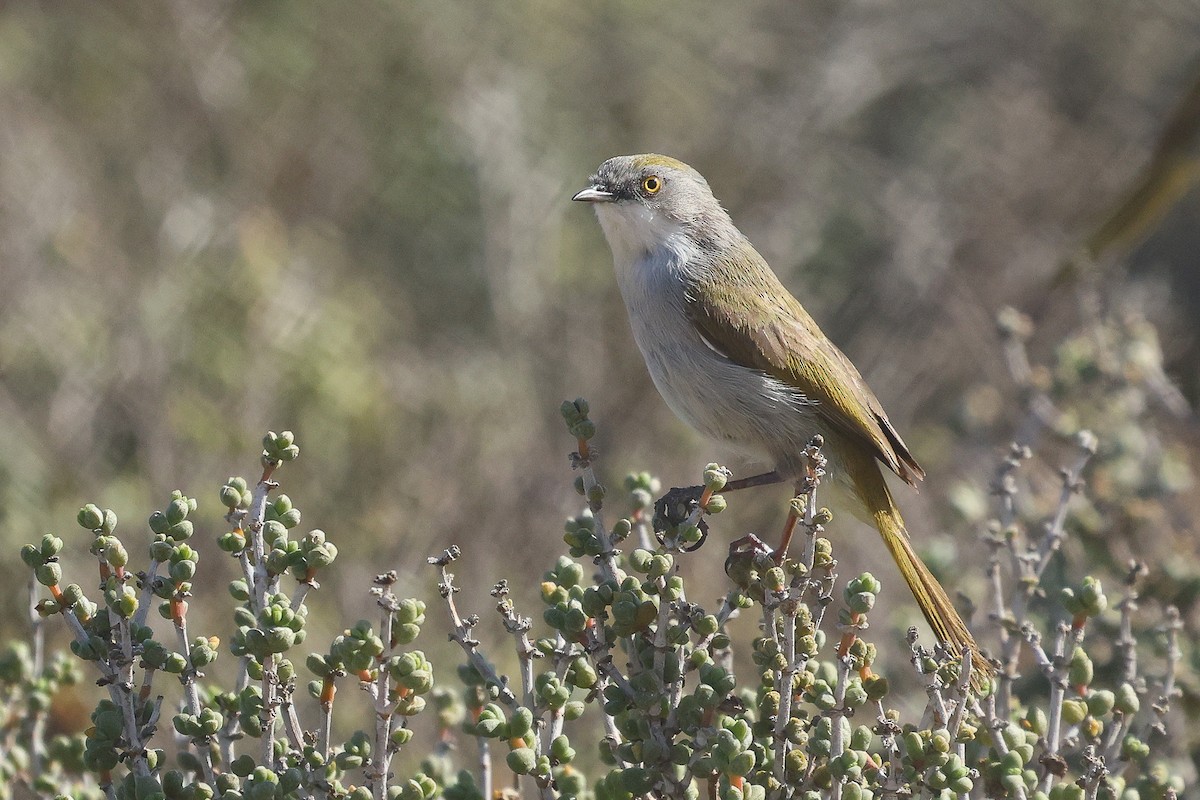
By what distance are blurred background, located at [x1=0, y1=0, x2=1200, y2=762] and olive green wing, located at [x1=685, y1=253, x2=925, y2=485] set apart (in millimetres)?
279

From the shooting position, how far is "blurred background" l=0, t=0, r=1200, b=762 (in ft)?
15.3

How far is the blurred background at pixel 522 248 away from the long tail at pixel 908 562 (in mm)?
116

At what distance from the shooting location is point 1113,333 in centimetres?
453

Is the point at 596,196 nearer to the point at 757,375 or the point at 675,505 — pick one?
the point at 757,375

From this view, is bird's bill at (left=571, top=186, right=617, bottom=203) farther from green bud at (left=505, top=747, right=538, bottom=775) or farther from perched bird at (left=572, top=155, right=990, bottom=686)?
green bud at (left=505, top=747, right=538, bottom=775)

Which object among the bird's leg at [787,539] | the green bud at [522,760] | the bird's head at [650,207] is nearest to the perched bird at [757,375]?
the bird's head at [650,207]

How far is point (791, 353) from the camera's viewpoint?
→ 3.77 metres

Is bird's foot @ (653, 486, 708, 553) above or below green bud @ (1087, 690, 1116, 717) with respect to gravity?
above

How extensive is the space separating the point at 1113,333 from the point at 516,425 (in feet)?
7.37

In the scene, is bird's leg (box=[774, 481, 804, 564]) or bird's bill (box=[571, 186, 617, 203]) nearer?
bird's leg (box=[774, 481, 804, 564])

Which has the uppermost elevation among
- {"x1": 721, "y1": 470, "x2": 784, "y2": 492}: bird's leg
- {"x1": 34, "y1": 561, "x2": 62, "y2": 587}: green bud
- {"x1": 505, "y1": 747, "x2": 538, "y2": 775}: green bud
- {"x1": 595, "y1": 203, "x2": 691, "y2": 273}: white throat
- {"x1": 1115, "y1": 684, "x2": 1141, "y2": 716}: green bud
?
{"x1": 595, "y1": 203, "x2": 691, "y2": 273}: white throat

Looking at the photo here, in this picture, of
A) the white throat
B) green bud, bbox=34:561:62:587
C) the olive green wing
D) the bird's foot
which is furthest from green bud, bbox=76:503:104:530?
the white throat

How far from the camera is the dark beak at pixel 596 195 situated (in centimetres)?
418

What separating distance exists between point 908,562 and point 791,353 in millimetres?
729
